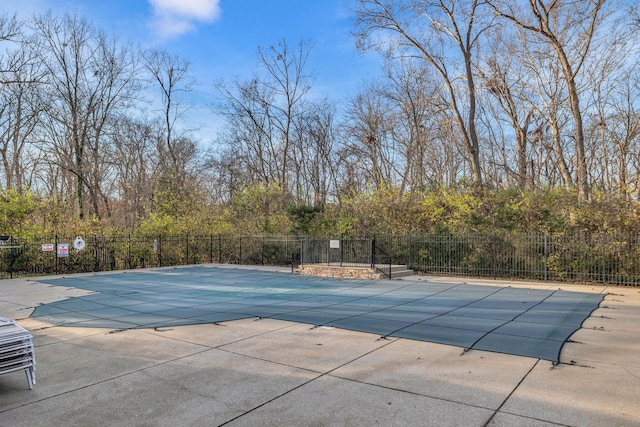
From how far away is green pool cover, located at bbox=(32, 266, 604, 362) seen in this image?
653 cm

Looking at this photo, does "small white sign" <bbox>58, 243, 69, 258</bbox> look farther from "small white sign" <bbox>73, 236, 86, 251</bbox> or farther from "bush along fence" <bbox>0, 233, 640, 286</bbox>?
"small white sign" <bbox>73, 236, 86, 251</bbox>

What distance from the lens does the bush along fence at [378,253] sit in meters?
13.1

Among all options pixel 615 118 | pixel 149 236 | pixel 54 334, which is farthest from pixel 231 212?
pixel 615 118

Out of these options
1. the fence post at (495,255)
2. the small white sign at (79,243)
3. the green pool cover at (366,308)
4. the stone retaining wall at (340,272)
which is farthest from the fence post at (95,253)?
the fence post at (495,255)

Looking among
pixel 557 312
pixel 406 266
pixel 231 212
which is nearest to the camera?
pixel 557 312

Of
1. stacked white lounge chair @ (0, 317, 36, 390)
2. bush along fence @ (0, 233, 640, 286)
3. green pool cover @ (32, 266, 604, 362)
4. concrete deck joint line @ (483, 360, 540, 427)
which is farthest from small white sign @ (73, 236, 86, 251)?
concrete deck joint line @ (483, 360, 540, 427)

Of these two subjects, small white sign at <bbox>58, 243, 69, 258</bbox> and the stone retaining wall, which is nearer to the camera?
the stone retaining wall

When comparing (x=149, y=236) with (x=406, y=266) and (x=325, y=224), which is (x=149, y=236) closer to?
(x=325, y=224)

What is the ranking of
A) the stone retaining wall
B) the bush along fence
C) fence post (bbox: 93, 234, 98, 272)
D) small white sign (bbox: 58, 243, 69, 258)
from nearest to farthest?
the bush along fence, the stone retaining wall, small white sign (bbox: 58, 243, 69, 258), fence post (bbox: 93, 234, 98, 272)

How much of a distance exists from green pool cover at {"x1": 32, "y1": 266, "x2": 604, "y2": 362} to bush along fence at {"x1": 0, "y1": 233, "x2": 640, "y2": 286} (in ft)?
9.70

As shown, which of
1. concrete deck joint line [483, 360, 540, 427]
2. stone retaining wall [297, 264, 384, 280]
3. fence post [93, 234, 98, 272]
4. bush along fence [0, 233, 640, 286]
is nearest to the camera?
concrete deck joint line [483, 360, 540, 427]

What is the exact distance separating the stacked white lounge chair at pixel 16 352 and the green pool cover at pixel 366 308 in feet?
9.13

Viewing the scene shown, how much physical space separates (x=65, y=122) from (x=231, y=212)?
1199 cm

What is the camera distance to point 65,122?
26.1 meters
